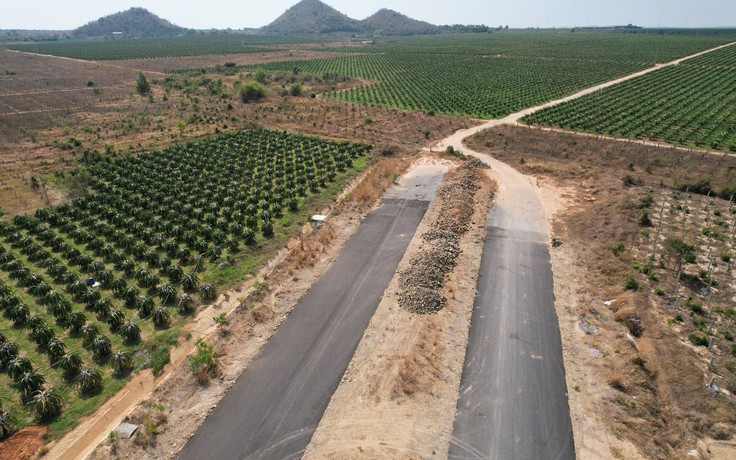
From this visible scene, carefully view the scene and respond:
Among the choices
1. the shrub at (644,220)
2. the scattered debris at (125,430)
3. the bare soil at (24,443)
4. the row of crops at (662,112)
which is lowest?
the bare soil at (24,443)

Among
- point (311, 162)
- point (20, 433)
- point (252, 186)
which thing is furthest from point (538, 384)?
point (311, 162)

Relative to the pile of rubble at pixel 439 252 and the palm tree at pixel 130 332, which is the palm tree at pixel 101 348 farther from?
the pile of rubble at pixel 439 252

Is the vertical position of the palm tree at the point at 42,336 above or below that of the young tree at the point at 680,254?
below

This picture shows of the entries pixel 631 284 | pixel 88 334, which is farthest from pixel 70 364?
pixel 631 284

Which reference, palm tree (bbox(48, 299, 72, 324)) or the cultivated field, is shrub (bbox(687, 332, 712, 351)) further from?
palm tree (bbox(48, 299, 72, 324))

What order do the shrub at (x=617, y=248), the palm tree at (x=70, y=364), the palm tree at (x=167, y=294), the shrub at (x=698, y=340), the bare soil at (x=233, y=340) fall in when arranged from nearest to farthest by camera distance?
the bare soil at (x=233, y=340), the palm tree at (x=70, y=364), the shrub at (x=698, y=340), the palm tree at (x=167, y=294), the shrub at (x=617, y=248)

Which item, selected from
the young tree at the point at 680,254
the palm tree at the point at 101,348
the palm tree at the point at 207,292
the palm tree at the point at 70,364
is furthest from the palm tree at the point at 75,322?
the young tree at the point at 680,254
